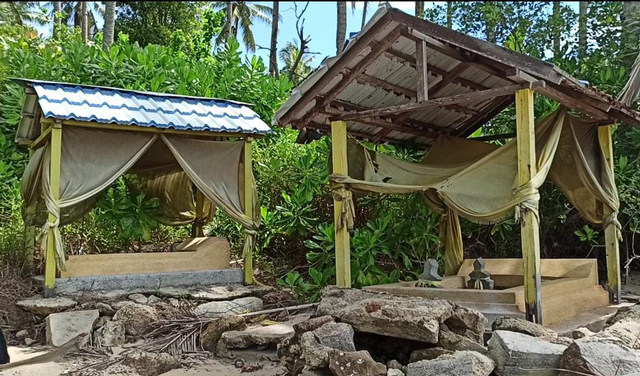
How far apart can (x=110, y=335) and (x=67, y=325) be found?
18.7 inches

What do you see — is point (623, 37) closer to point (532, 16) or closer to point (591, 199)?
point (532, 16)

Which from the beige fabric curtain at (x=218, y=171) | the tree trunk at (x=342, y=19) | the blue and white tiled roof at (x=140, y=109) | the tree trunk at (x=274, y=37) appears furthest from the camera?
the tree trunk at (x=274, y=37)

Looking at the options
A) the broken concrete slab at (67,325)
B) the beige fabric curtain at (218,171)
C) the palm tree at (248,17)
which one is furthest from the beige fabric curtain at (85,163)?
the palm tree at (248,17)

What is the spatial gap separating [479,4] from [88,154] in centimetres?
903

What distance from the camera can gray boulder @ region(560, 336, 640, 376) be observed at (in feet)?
13.6

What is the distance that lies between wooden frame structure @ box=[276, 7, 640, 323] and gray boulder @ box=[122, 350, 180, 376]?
2.45 metres

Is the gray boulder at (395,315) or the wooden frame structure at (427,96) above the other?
the wooden frame structure at (427,96)

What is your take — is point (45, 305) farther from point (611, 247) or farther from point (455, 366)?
point (611, 247)

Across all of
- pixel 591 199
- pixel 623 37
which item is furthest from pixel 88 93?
pixel 623 37

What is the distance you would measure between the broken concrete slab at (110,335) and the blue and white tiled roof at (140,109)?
245 cm

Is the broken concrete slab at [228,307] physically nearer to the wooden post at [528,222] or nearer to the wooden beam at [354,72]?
the wooden beam at [354,72]

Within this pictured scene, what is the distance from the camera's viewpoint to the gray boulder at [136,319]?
674cm

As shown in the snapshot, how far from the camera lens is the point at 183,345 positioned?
628 cm

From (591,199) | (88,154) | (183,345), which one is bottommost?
(183,345)
